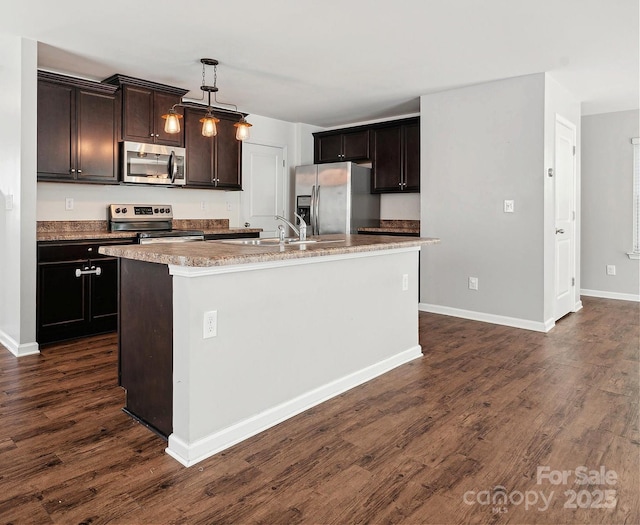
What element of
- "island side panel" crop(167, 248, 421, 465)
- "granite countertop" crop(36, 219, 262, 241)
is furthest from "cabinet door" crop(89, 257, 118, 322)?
"island side panel" crop(167, 248, 421, 465)

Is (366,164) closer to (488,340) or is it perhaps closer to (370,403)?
(488,340)

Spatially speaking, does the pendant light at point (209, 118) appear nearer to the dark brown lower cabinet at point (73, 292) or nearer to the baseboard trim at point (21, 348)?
the dark brown lower cabinet at point (73, 292)

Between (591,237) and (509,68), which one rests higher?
(509,68)

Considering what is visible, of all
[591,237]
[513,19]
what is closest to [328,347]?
[513,19]

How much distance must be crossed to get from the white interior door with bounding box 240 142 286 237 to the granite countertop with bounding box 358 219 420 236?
1.28 meters

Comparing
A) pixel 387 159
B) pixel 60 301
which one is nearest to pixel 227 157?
pixel 387 159

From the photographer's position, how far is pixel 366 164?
660cm

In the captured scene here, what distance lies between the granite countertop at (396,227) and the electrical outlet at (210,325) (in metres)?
3.97

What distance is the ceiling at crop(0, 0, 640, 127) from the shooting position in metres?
3.05

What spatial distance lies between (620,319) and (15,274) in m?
5.62

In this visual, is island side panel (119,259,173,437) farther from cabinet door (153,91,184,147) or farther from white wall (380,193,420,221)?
white wall (380,193,420,221)

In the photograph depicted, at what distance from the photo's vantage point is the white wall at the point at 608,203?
5.98 metres

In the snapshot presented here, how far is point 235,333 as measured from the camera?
7.57ft

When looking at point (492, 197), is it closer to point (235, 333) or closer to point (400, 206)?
point (400, 206)
